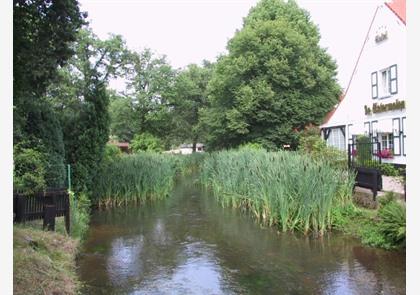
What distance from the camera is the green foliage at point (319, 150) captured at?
11068 mm

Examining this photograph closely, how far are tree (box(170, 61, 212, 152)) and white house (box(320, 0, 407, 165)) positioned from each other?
52.4ft

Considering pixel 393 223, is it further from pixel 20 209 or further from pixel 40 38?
pixel 40 38

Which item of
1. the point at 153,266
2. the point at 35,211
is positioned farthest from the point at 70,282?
the point at 35,211

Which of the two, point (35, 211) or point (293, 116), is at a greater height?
point (293, 116)

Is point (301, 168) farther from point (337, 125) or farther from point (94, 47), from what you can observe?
point (94, 47)

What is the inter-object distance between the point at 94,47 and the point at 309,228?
77.6ft

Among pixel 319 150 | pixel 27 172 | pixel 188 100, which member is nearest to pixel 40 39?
pixel 27 172

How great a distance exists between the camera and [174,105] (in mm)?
35125

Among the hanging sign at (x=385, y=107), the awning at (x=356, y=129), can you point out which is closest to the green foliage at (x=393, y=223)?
the hanging sign at (x=385, y=107)

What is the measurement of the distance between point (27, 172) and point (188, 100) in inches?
1159

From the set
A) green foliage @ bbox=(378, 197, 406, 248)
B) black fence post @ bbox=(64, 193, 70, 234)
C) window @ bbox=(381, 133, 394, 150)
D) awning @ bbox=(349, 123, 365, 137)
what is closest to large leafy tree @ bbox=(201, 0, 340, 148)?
awning @ bbox=(349, 123, 365, 137)

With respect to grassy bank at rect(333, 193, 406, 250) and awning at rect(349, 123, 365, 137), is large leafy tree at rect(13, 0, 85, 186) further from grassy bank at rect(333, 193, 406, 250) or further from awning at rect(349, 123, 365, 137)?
awning at rect(349, 123, 365, 137)

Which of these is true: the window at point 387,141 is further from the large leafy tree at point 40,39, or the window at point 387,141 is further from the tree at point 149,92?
the tree at point 149,92

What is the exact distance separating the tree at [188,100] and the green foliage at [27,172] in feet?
84.7
